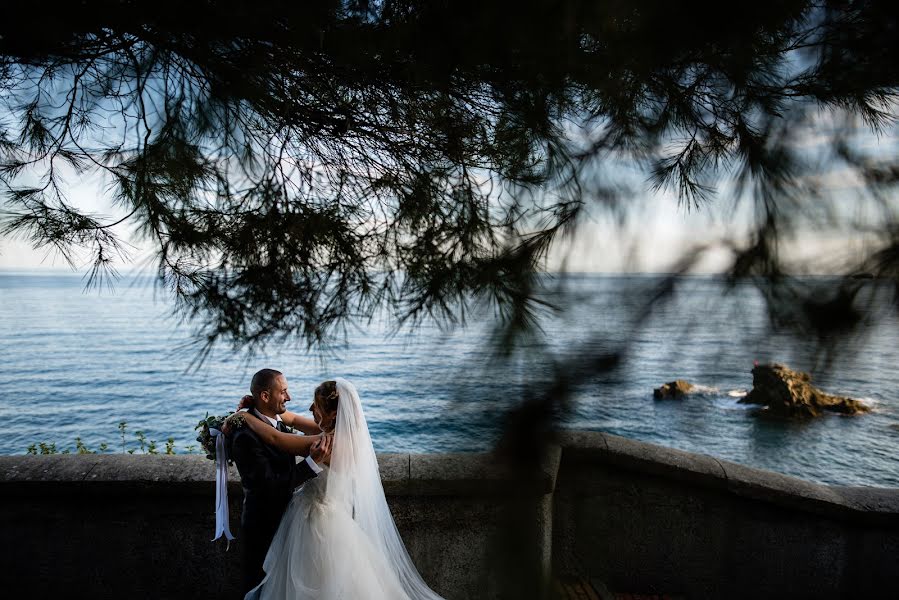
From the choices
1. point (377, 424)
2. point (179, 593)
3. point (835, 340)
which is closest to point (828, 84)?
point (835, 340)

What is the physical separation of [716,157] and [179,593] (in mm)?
3384

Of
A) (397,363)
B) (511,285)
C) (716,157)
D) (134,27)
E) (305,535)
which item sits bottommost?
(305,535)

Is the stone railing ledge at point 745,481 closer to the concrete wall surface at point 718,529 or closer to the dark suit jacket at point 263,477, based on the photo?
the concrete wall surface at point 718,529

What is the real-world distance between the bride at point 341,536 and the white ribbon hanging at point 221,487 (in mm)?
184

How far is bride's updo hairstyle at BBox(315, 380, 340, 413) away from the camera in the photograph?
332 centimetres

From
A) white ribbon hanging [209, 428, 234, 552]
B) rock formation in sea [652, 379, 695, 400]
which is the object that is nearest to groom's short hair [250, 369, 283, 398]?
white ribbon hanging [209, 428, 234, 552]

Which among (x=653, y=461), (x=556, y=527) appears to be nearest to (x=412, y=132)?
(x=653, y=461)

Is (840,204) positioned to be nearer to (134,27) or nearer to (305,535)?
(134,27)

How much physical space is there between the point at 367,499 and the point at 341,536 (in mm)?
222

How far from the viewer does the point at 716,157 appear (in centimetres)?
135

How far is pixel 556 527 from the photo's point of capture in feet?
10.9

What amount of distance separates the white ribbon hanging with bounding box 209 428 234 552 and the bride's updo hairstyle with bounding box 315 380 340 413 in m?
0.60

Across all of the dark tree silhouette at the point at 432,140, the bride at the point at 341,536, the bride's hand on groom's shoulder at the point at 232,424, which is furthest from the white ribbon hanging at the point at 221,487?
the dark tree silhouette at the point at 432,140

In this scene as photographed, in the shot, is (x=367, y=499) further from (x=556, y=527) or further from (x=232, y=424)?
(x=556, y=527)
